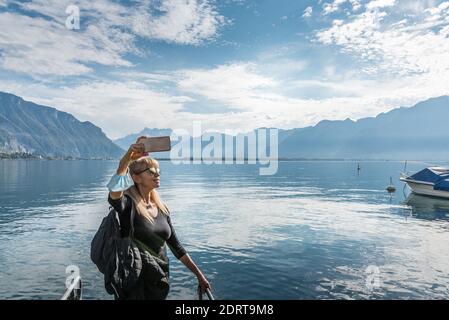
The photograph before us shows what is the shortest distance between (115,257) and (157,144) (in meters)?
1.68

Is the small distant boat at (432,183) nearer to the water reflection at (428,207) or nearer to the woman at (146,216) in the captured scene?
the water reflection at (428,207)

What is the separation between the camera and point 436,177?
62.9 metres

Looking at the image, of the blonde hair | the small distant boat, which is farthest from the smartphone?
the small distant boat

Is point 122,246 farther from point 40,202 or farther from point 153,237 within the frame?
point 40,202

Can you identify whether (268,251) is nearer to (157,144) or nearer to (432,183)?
(157,144)

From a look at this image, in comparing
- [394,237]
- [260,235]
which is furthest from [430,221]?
[260,235]

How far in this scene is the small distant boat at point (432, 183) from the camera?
60031 mm

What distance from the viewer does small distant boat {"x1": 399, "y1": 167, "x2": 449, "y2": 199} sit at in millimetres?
60031

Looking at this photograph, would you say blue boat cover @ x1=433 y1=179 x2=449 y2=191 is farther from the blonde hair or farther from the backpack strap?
the backpack strap

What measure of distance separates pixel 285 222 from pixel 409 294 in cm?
2026

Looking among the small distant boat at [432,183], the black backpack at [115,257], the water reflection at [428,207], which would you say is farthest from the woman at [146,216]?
the small distant boat at [432,183]

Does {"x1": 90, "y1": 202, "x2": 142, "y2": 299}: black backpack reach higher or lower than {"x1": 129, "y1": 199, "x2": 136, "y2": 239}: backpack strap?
lower

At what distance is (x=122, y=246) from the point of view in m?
4.72

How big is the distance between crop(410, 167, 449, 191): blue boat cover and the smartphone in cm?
6701
